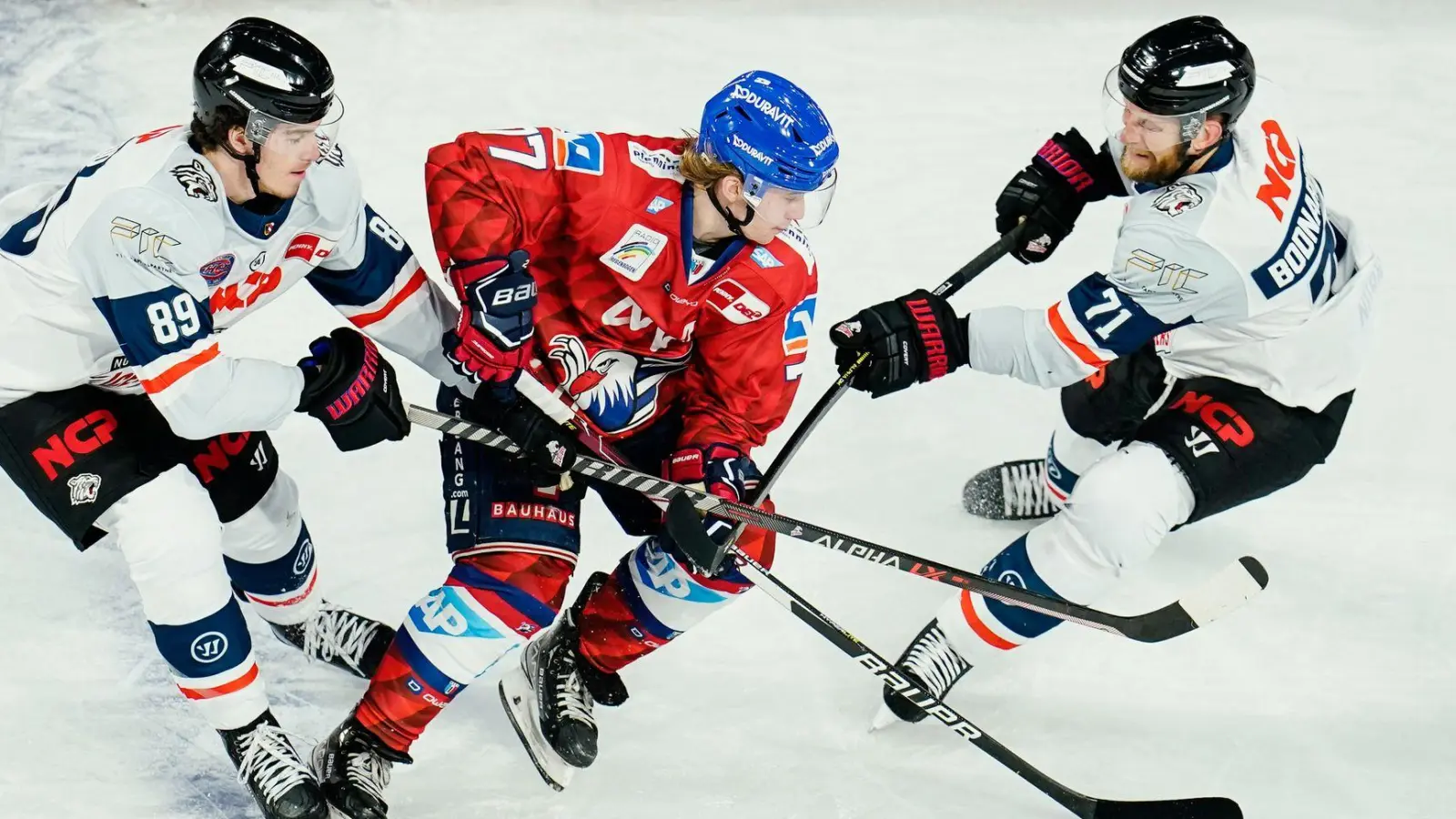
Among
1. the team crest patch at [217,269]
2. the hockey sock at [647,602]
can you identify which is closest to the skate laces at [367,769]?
the hockey sock at [647,602]

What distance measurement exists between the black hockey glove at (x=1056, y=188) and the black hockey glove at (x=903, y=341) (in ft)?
1.92

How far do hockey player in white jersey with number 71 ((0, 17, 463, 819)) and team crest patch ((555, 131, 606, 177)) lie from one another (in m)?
0.39

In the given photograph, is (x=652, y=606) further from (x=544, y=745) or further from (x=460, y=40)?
(x=460, y=40)

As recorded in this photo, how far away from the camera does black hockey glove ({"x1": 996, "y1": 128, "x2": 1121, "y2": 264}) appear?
368 cm

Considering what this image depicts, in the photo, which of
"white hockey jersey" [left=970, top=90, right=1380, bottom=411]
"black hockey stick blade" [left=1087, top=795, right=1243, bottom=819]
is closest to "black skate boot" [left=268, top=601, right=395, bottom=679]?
"white hockey jersey" [left=970, top=90, right=1380, bottom=411]

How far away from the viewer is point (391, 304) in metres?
3.04

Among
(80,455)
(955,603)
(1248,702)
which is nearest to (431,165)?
(80,455)

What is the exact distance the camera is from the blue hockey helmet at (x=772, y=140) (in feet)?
8.94

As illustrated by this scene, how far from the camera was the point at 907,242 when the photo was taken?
4734 mm

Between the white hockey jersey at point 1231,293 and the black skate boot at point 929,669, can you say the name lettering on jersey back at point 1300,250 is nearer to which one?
the white hockey jersey at point 1231,293

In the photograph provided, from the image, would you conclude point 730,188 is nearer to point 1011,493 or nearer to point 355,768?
point 355,768

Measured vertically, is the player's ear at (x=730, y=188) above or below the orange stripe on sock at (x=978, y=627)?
above

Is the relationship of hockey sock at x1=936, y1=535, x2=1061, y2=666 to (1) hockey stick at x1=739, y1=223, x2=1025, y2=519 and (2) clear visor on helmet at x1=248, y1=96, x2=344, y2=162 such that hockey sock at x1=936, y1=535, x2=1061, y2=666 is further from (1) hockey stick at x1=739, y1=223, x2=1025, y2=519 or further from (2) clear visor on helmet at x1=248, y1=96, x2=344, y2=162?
(2) clear visor on helmet at x1=248, y1=96, x2=344, y2=162

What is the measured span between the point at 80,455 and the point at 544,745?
3.48ft
